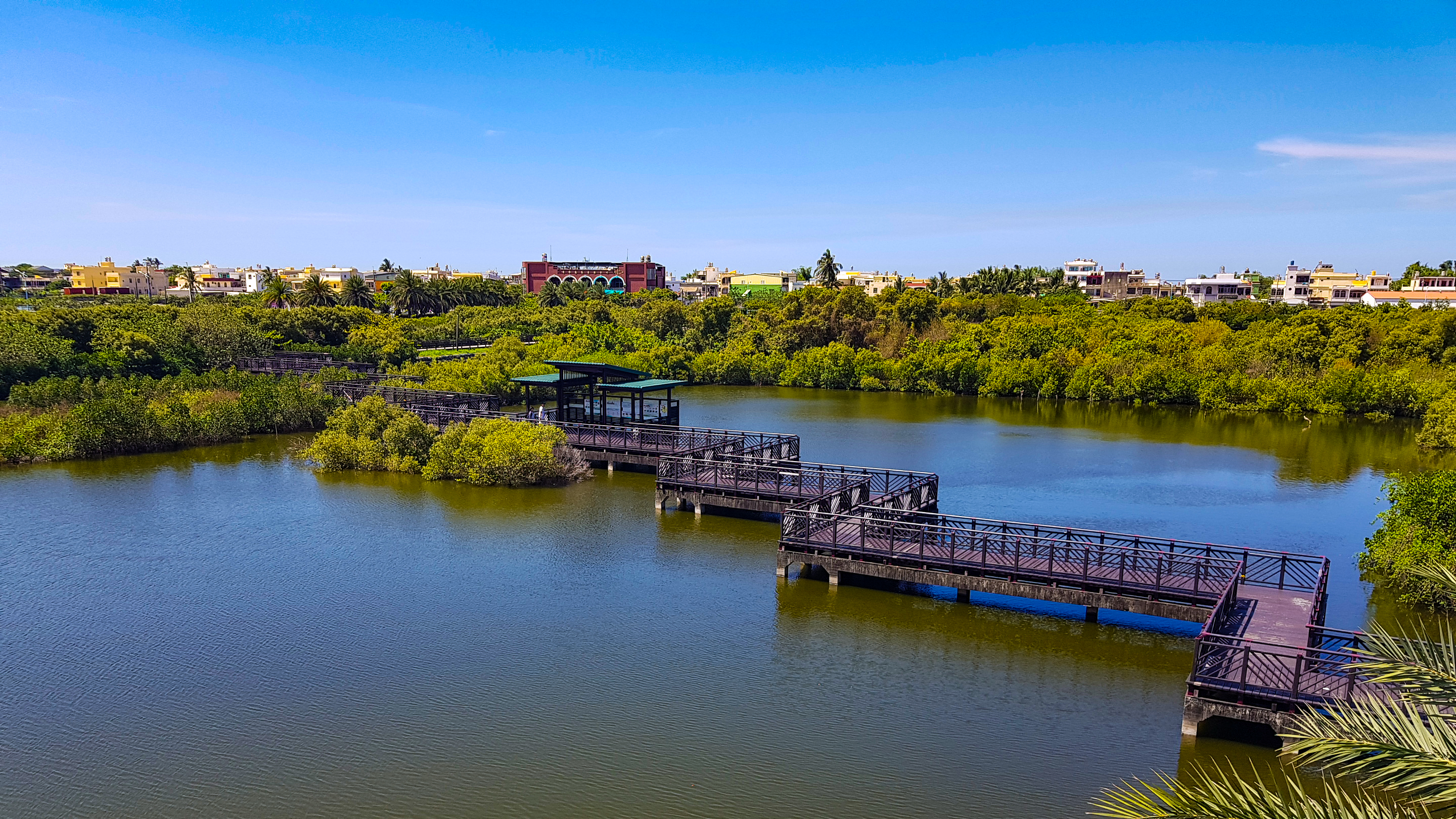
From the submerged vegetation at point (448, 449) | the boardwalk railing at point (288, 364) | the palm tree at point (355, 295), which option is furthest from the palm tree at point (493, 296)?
the submerged vegetation at point (448, 449)

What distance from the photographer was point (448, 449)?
31.0 m

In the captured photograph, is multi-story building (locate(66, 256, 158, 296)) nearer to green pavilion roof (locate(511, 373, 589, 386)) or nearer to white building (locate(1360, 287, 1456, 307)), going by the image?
green pavilion roof (locate(511, 373, 589, 386))

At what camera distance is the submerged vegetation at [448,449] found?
1188 inches

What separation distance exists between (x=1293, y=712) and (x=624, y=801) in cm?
968

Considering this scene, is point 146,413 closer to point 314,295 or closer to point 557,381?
point 557,381

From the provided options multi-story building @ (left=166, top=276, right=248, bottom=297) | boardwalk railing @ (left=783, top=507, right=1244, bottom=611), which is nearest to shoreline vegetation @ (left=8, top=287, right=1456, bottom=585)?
boardwalk railing @ (left=783, top=507, right=1244, bottom=611)

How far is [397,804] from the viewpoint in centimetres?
1221

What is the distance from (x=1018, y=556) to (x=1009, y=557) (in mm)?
334

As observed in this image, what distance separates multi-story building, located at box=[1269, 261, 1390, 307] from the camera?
361 feet

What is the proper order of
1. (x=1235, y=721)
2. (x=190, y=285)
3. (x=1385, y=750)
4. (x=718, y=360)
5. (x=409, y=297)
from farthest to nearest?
(x=190, y=285) < (x=409, y=297) < (x=718, y=360) < (x=1235, y=721) < (x=1385, y=750)

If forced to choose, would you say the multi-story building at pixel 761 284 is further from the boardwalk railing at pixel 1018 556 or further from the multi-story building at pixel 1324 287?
the boardwalk railing at pixel 1018 556

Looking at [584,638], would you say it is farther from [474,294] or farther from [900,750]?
[474,294]

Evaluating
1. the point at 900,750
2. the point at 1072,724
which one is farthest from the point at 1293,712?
the point at 900,750

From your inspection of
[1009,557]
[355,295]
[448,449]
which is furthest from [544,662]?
[355,295]
